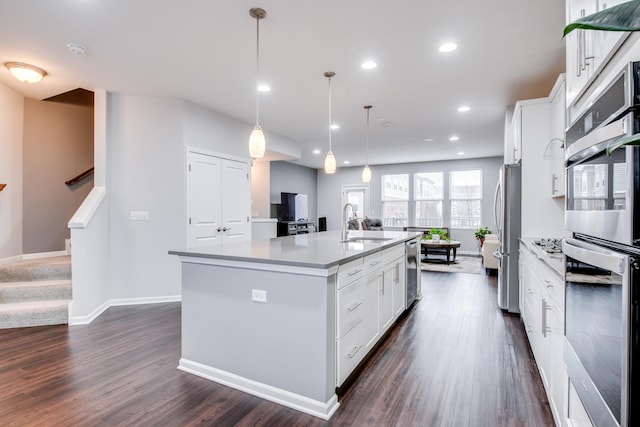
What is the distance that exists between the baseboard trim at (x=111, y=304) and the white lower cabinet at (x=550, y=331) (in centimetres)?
400

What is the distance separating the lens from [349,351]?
2.25 metres

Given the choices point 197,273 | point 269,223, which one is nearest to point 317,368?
point 197,273

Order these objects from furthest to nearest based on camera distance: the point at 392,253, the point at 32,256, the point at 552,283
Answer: the point at 32,256
the point at 392,253
the point at 552,283

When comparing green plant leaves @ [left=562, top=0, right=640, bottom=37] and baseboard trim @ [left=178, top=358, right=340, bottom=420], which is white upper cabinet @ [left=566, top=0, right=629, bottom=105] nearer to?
green plant leaves @ [left=562, top=0, right=640, bottom=37]

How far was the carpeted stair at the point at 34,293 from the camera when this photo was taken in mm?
3406

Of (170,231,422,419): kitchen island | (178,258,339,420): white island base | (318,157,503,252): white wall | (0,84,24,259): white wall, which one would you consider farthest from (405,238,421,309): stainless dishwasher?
(318,157,503,252): white wall

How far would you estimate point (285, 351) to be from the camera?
207 centimetres

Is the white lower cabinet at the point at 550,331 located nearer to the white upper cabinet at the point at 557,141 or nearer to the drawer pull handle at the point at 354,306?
the white upper cabinet at the point at 557,141

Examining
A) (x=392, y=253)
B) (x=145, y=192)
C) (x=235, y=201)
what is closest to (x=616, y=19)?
(x=392, y=253)

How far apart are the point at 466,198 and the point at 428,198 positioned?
1042 millimetres

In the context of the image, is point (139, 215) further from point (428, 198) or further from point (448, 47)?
point (428, 198)

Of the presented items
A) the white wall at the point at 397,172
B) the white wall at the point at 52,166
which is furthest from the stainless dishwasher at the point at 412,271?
the white wall at the point at 397,172

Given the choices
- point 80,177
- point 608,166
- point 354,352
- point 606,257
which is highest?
point 80,177

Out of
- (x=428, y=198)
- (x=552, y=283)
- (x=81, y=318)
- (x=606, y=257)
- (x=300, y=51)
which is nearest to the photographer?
(x=606, y=257)
